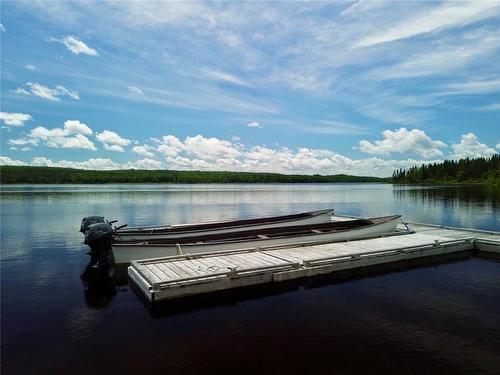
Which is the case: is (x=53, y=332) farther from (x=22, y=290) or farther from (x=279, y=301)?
(x=279, y=301)

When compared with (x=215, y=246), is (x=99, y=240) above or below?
above

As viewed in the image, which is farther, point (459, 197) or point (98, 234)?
point (459, 197)

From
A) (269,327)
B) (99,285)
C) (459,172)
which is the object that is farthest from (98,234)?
(459,172)

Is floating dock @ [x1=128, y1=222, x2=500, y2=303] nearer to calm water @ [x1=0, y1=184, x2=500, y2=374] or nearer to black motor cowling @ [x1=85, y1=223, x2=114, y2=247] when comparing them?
calm water @ [x1=0, y1=184, x2=500, y2=374]

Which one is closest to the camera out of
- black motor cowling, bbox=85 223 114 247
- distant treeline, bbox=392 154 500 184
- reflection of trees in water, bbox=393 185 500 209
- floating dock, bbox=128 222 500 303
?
floating dock, bbox=128 222 500 303

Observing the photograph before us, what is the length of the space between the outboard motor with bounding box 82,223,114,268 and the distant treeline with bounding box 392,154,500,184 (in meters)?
124

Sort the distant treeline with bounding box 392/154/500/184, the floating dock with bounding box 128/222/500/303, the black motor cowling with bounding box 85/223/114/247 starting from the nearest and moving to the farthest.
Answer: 1. the floating dock with bounding box 128/222/500/303
2. the black motor cowling with bounding box 85/223/114/247
3. the distant treeline with bounding box 392/154/500/184

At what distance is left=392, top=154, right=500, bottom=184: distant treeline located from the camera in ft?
379

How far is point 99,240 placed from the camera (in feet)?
42.4

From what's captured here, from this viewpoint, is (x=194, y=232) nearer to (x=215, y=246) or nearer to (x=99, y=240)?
(x=215, y=246)

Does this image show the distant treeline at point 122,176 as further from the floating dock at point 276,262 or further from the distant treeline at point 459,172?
the floating dock at point 276,262

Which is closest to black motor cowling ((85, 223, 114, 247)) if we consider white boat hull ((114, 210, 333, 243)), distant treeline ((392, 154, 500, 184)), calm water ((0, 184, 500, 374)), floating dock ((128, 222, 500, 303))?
white boat hull ((114, 210, 333, 243))

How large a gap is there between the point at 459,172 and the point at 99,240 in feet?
462

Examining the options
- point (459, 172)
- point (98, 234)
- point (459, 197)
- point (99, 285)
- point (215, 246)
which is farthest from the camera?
point (459, 172)
